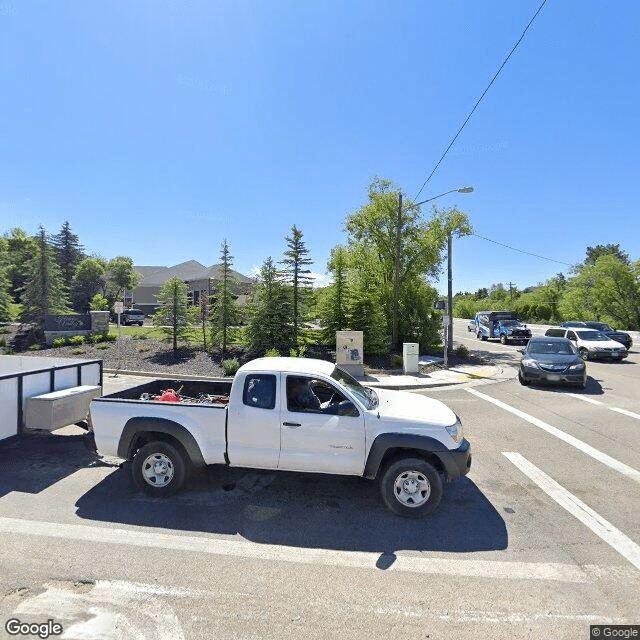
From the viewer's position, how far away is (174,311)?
1734 centimetres

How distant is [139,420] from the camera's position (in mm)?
4633

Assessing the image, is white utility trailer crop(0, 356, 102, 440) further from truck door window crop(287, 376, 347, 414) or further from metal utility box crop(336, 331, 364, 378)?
metal utility box crop(336, 331, 364, 378)

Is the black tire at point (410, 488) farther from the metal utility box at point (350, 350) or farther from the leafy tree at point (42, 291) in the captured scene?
the leafy tree at point (42, 291)

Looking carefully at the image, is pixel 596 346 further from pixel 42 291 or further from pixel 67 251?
pixel 67 251

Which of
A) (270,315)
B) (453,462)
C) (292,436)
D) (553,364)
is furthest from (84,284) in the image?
(453,462)

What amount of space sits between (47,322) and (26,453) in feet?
51.8

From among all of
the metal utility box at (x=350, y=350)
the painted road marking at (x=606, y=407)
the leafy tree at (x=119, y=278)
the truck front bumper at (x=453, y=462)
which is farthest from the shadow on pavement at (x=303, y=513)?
the leafy tree at (x=119, y=278)

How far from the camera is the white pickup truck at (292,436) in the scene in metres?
4.26

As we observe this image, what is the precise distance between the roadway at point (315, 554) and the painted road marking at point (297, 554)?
17mm

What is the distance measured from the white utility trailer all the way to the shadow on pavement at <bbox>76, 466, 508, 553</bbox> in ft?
4.37

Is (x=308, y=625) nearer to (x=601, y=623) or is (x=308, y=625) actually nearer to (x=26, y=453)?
(x=601, y=623)

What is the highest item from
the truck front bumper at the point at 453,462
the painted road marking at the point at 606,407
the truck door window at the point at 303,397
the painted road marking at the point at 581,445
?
the truck door window at the point at 303,397

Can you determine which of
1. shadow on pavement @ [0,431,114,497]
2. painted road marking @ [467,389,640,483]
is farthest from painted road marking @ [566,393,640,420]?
shadow on pavement @ [0,431,114,497]

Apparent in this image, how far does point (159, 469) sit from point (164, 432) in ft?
1.55
